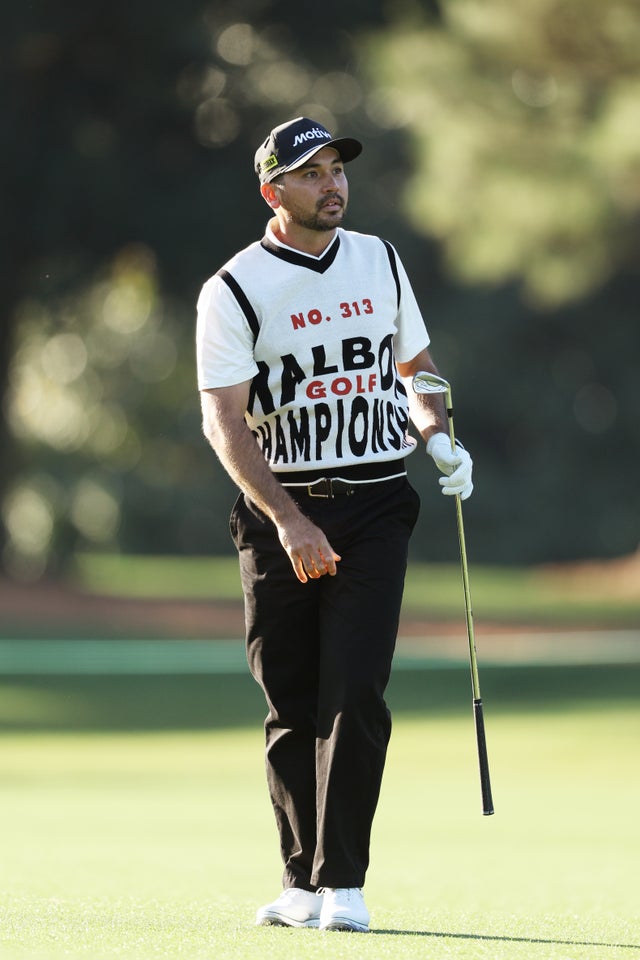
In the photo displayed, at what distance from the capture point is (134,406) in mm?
45250

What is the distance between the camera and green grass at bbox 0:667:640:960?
14.4 feet

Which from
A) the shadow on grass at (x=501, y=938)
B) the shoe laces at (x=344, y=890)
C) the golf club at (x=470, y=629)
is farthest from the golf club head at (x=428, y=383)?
the shadow on grass at (x=501, y=938)

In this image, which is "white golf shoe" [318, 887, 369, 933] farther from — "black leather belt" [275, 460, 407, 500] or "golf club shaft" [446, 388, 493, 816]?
"black leather belt" [275, 460, 407, 500]

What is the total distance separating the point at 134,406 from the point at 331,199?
40644mm

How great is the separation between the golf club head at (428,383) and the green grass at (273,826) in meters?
1.44

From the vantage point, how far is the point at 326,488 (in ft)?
15.8

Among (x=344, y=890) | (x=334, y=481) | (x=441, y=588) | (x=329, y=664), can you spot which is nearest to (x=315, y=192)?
(x=334, y=481)

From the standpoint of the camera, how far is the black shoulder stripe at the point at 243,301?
4.79m

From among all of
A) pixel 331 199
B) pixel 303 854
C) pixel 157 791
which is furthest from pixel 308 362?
pixel 157 791

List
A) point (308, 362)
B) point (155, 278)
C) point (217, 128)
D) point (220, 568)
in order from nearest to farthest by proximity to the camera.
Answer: point (308, 362)
point (217, 128)
point (155, 278)
point (220, 568)

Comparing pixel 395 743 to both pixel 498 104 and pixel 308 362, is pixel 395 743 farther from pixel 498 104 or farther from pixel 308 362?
pixel 308 362

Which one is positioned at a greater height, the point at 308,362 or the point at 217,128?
the point at 217,128

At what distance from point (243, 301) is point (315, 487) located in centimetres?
53

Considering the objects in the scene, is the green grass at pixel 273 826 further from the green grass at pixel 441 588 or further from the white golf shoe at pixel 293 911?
the green grass at pixel 441 588
